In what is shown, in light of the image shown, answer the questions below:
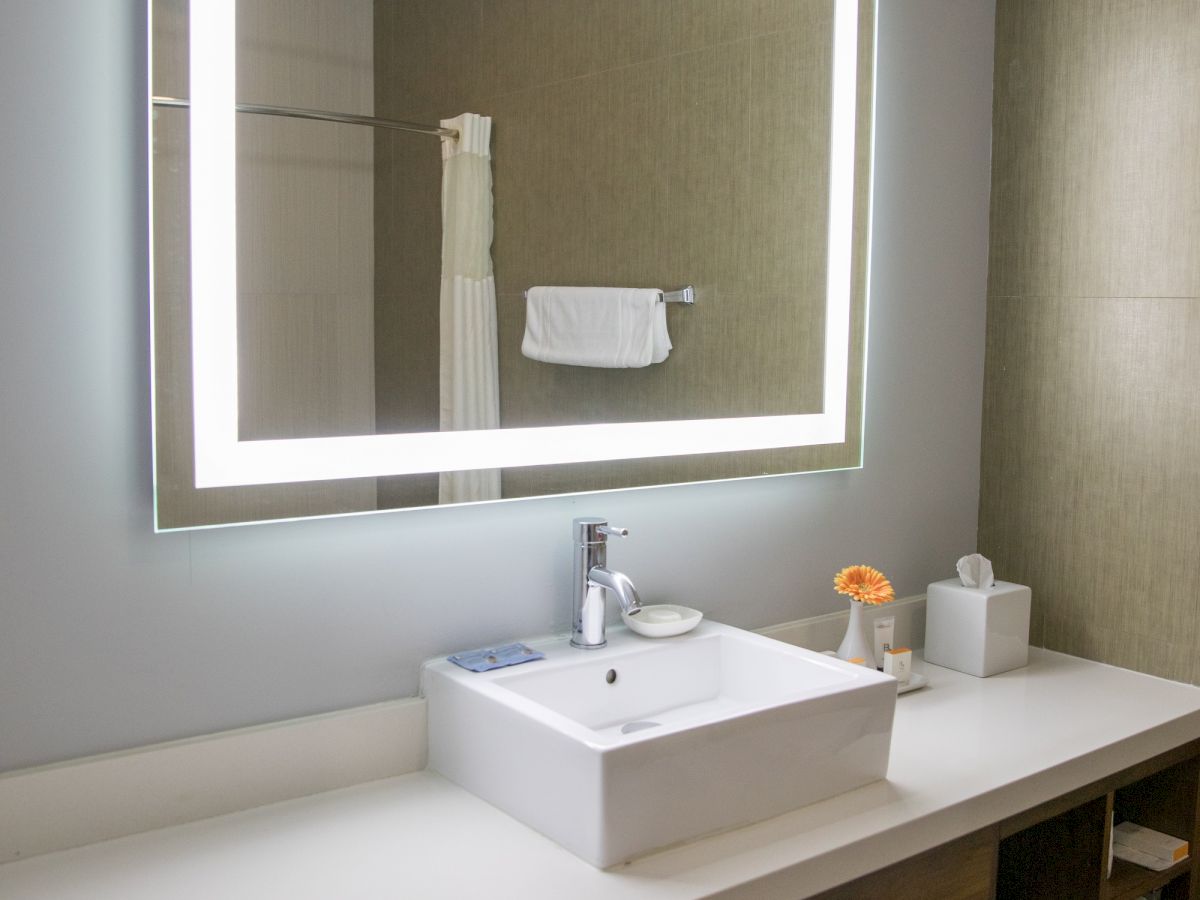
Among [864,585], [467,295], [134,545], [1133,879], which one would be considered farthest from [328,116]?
[1133,879]

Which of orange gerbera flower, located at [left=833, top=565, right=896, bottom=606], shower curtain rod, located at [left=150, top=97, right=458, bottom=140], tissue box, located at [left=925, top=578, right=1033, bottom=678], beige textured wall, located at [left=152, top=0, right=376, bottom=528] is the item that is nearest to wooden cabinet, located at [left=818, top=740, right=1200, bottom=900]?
tissue box, located at [left=925, top=578, right=1033, bottom=678]

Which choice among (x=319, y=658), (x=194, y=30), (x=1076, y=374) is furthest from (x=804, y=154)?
(x=319, y=658)

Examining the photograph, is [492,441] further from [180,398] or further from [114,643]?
[114,643]

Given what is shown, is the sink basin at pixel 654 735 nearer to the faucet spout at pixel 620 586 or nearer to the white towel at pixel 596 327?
the faucet spout at pixel 620 586

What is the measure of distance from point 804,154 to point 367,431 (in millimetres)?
888

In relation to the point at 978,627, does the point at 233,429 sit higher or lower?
higher

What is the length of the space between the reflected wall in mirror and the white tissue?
0.27 metres

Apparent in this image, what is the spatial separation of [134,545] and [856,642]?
111 cm

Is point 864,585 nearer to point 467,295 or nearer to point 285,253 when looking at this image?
point 467,295

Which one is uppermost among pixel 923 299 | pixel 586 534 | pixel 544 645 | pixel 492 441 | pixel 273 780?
pixel 923 299

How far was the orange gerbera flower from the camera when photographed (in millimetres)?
1789

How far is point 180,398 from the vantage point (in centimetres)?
125

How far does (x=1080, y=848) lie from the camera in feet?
5.60

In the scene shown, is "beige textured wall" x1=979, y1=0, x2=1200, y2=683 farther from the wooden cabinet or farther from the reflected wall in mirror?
the reflected wall in mirror
